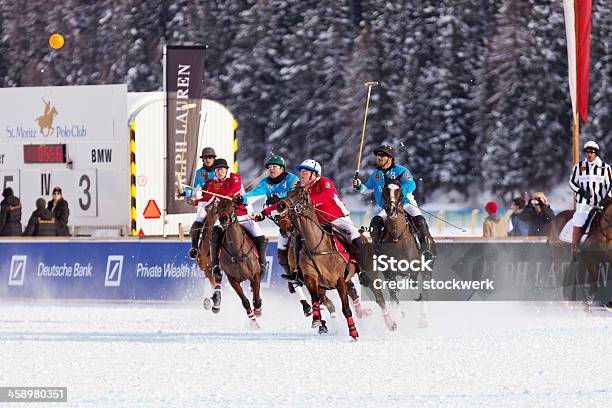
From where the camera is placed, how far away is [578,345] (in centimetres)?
1520

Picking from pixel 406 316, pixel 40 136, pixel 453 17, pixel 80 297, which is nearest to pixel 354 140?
pixel 453 17

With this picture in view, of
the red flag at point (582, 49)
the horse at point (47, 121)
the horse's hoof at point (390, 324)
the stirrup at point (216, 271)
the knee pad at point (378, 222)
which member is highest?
the red flag at point (582, 49)

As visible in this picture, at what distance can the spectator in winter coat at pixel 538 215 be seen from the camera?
2378 centimetres

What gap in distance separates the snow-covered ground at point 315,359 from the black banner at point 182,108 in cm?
574

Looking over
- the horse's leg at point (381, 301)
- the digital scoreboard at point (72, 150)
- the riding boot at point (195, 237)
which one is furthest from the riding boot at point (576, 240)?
the digital scoreboard at point (72, 150)

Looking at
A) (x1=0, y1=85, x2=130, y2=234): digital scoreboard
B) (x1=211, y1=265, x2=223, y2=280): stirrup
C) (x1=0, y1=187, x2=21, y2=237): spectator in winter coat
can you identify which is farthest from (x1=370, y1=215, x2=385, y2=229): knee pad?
(x1=0, y1=85, x2=130, y2=234): digital scoreboard

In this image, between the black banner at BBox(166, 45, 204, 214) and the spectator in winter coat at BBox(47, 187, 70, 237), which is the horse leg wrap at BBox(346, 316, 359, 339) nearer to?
the black banner at BBox(166, 45, 204, 214)

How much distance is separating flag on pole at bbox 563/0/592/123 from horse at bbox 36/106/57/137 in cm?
1162

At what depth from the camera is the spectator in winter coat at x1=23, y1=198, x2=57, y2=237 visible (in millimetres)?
25250

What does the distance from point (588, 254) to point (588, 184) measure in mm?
966

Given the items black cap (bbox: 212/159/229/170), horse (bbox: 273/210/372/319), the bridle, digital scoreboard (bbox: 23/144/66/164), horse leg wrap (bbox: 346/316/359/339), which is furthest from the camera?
digital scoreboard (bbox: 23/144/66/164)

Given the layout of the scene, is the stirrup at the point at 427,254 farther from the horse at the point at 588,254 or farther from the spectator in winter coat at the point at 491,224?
the spectator in winter coat at the point at 491,224

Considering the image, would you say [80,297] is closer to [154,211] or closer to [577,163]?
[154,211]

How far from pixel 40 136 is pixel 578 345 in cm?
1680
